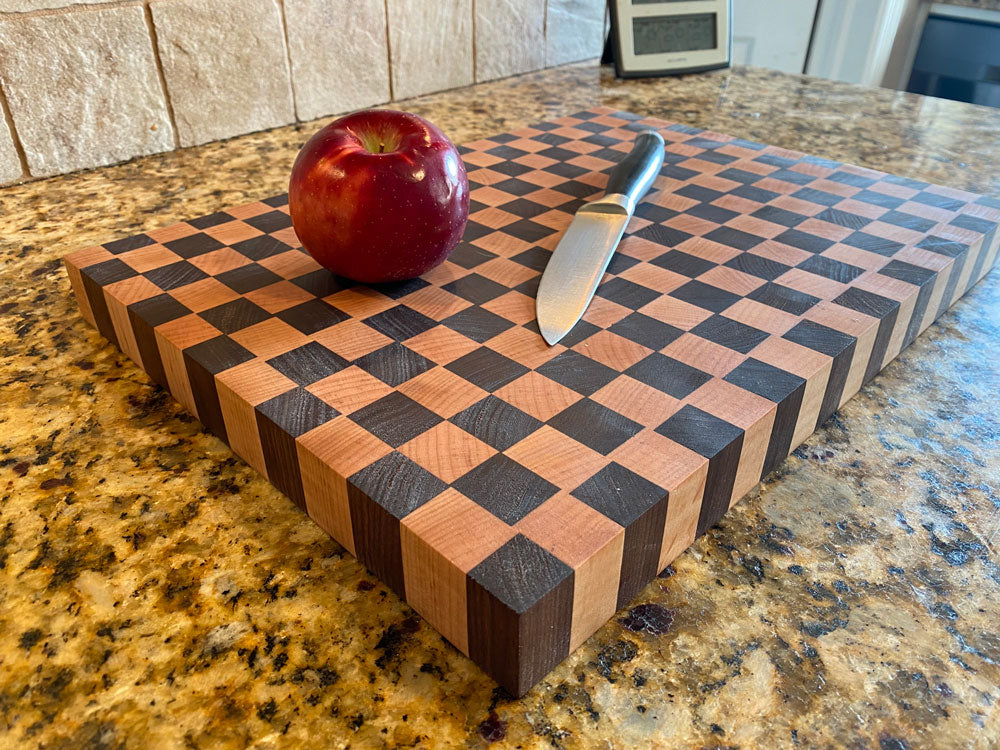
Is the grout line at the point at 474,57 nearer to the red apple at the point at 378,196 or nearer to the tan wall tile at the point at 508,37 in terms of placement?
the tan wall tile at the point at 508,37

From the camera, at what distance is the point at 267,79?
1.23 metres

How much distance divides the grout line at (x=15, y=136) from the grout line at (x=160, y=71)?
0.66ft

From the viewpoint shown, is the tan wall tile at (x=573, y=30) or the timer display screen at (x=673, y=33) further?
the tan wall tile at (x=573, y=30)

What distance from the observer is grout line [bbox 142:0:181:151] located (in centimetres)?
106

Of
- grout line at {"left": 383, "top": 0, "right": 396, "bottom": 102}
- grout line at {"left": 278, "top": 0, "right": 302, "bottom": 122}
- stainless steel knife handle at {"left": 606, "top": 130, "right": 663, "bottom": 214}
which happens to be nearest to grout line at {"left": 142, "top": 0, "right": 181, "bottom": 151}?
grout line at {"left": 278, "top": 0, "right": 302, "bottom": 122}

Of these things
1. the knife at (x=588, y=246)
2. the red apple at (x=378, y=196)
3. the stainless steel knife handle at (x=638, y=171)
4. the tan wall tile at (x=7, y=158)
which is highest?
the red apple at (x=378, y=196)

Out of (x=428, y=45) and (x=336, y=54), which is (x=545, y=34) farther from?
(x=336, y=54)

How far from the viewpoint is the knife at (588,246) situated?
622 mm

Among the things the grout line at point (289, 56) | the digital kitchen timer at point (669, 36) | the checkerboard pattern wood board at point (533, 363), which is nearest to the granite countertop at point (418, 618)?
the checkerboard pattern wood board at point (533, 363)

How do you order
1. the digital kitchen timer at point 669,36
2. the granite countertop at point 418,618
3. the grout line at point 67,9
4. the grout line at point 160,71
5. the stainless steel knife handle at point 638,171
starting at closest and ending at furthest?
the granite countertop at point 418,618 → the stainless steel knife handle at point 638,171 → the grout line at point 67,9 → the grout line at point 160,71 → the digital kitchen timer at point 669,36

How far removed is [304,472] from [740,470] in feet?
0.92

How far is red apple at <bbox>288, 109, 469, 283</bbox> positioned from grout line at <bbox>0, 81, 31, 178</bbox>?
0.60 metres

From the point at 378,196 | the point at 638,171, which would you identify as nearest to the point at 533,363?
the point at 378,196

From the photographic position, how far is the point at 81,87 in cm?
104
